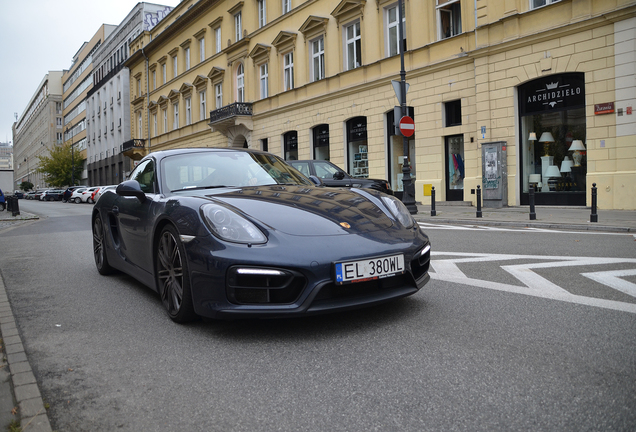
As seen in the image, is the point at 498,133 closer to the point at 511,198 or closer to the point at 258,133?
the point at 511,198

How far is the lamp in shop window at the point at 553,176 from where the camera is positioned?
1608cm

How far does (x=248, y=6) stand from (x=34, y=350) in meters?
30.3

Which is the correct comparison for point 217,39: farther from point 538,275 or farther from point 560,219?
point 538,275

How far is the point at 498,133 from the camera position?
17219mm

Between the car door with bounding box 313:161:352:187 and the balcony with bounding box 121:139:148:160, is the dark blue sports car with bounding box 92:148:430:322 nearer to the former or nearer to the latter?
the car door with bounding box 313:161:352:187

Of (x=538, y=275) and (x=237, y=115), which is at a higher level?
(x=237, y=115)

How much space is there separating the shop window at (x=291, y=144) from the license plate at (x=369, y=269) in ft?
78.3

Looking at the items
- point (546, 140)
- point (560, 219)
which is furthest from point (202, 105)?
point (560, 219)

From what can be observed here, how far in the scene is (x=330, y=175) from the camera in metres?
15.1

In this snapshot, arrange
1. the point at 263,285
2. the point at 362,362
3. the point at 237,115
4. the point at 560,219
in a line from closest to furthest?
the point at 362,362
the point at 263,285
the point at 560,219
the point at 237,115

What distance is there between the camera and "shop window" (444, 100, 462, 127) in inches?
750

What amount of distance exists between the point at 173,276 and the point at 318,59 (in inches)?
903

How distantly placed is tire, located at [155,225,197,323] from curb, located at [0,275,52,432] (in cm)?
97

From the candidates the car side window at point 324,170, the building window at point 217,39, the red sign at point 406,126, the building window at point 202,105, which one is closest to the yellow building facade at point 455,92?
the building window at point 217,39
